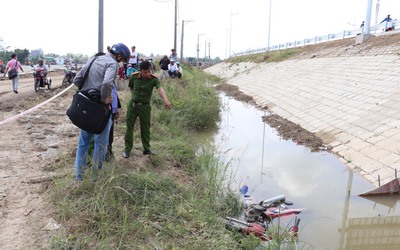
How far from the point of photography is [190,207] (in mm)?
3932

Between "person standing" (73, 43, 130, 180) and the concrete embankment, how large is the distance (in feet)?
15.1

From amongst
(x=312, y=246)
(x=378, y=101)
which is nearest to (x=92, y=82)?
(x=312, y=246)

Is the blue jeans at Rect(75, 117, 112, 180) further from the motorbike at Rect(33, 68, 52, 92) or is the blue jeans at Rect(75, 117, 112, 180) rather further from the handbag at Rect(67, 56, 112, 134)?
the motorbike at Rect(33, 68, 52, 92)

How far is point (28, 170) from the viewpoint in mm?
4668

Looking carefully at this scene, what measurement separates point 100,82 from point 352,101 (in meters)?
8.60

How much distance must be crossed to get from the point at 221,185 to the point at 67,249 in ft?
8.64

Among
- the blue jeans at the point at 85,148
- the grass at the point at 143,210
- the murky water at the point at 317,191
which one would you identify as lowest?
the murky water at the point at 317,191

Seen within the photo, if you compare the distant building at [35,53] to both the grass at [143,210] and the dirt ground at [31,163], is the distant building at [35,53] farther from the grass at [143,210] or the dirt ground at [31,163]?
the grass at [143,210]

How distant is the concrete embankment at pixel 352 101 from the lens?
6.75m

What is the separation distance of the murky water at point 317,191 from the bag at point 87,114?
2.88 m

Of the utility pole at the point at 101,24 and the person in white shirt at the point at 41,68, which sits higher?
the utility pole at the point at 101,24

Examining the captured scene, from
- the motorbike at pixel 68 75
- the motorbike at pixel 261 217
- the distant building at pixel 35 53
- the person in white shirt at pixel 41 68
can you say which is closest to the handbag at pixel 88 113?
the motorbike at pixel 261 217

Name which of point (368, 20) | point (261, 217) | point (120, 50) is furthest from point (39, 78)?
point (368, 20)

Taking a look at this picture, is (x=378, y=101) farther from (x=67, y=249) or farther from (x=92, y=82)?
(x=67, y=249)
